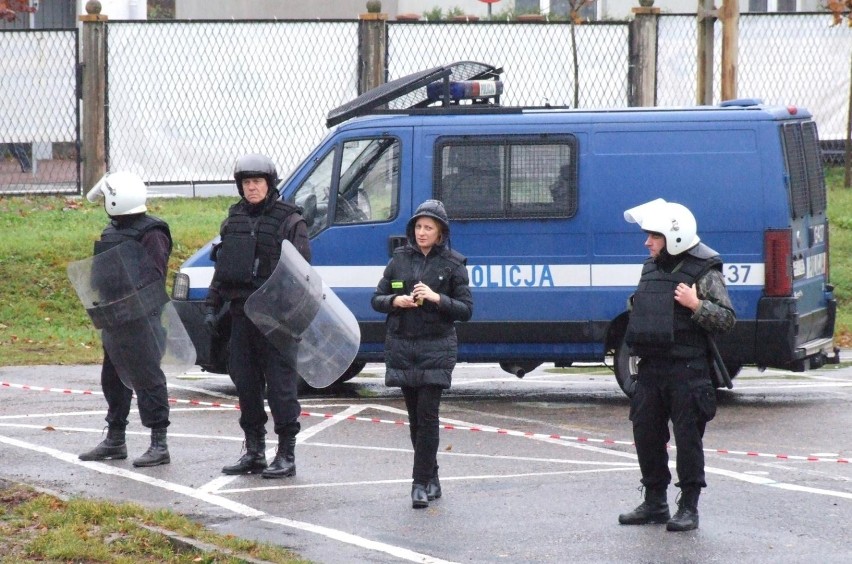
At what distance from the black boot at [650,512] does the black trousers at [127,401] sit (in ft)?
9.84

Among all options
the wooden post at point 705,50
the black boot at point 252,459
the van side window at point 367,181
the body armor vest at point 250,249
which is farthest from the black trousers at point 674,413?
the wooden post at point 705,50

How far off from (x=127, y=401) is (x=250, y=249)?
1.41 m

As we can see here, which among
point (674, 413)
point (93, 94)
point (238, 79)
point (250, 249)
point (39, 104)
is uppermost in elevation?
point (238, 79)

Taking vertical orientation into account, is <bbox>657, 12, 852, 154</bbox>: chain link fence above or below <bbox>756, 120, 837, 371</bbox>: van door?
above

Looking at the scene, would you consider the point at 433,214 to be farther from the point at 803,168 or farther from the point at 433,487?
the point at 803,168

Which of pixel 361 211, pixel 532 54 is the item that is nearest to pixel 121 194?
pixel 361 211

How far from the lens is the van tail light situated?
36.2 feet

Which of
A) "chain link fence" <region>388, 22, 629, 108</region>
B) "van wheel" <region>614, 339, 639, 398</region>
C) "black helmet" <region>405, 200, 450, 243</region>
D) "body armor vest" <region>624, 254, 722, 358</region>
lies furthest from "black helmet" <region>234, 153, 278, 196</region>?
"chain link fence" <region>388, 22, 629, 108</region>

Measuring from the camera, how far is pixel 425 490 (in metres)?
8.06

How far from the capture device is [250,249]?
28.3ft

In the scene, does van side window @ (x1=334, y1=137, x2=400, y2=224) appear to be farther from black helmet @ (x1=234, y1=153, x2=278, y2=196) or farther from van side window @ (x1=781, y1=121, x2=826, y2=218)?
van side window @ (x1=781, y1=121, x2=826, y2=218)

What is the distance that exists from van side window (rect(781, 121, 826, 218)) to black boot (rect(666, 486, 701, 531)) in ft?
13.8

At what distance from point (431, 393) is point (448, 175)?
367 cm

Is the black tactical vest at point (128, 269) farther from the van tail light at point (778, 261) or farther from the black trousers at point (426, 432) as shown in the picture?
the van tail light at point (778, 261)
